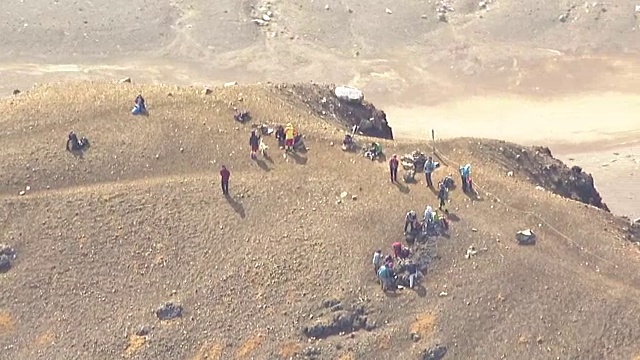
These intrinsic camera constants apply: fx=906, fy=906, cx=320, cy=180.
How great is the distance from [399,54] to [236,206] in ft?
144

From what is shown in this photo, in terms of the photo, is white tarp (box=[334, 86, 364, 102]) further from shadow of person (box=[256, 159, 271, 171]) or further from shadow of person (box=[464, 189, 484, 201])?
shadow of person (box=[464, 189, 484, 201])

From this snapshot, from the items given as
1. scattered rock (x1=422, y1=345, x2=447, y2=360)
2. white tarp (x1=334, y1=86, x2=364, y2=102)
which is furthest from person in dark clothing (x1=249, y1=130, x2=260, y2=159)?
scattered rock (x1=422, y1=345, x2=447, y2=360)

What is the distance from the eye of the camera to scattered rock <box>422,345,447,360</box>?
37750 millimetres

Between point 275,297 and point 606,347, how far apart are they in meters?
A: 14.2

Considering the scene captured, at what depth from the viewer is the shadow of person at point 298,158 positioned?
45.8m

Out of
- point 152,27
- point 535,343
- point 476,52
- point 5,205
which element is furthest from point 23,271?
point 476,52

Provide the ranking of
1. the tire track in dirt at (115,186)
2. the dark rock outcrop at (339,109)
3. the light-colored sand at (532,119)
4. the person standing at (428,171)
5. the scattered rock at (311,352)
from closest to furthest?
the scattered rock at (311,352) → the person standing at (428,171) → the tire track in dirt at (115,186) → the dark rock outcrop at (339,109) → the light-colored sand at (532,119)

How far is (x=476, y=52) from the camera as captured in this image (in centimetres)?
8425

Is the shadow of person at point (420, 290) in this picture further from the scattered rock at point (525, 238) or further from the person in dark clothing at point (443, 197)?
the scattered rock at point (525, 238)

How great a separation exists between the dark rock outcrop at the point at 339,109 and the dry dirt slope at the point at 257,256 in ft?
18.9

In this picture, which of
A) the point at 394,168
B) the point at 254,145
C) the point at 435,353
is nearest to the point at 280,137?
the point at 254,145

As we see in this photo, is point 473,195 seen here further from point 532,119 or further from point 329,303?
point 532,119

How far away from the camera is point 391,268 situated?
1575 inches

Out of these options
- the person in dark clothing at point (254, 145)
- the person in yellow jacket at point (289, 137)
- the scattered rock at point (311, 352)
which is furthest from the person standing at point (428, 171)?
the scattered rock at point (311, 352)
